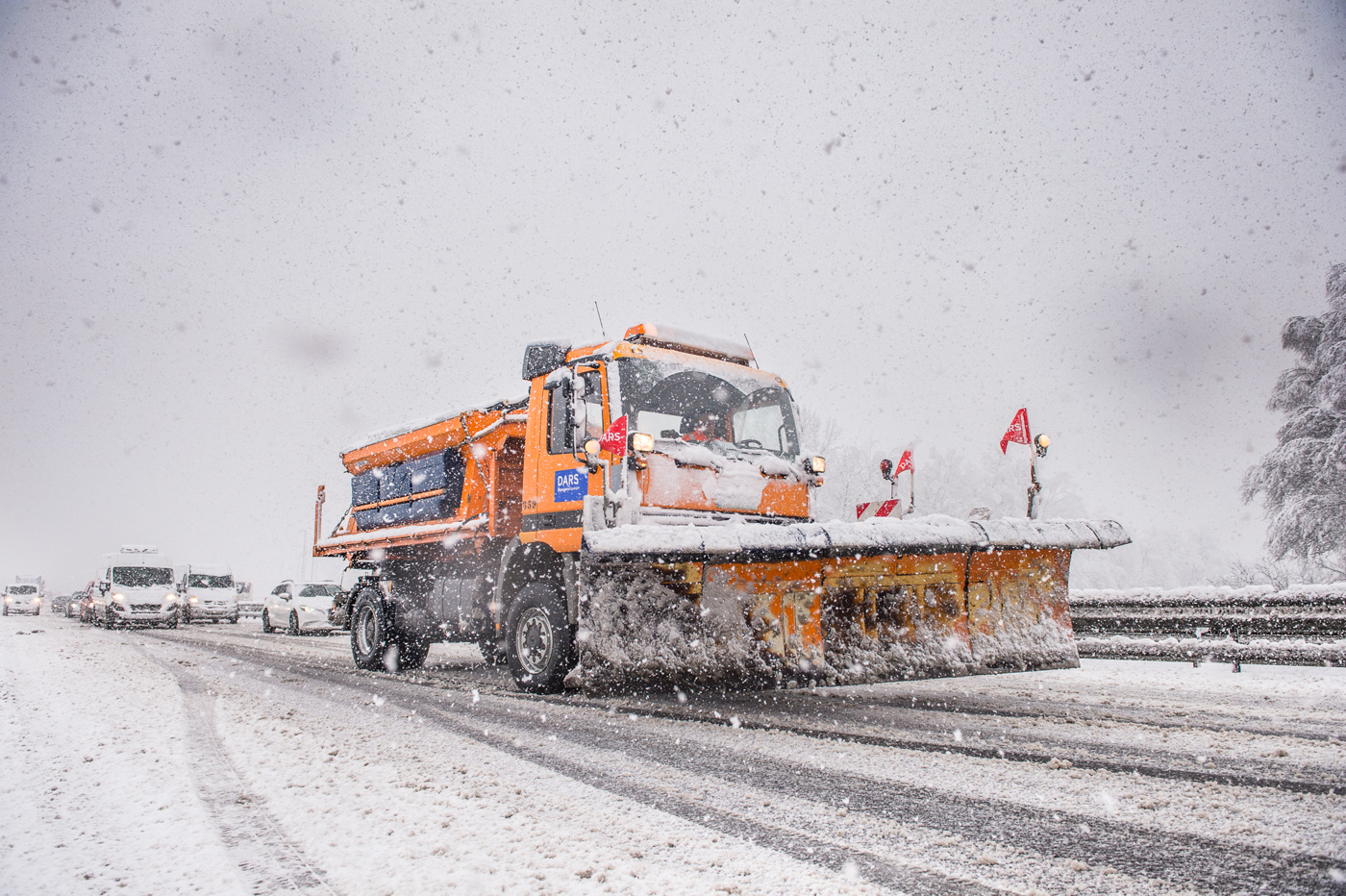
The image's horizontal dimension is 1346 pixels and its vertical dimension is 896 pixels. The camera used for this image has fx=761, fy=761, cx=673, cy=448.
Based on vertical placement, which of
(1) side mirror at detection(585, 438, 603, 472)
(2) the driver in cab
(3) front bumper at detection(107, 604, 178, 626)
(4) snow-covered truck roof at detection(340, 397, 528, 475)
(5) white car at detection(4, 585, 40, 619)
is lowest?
(5) white car at detection(4, 585, 40, 619)

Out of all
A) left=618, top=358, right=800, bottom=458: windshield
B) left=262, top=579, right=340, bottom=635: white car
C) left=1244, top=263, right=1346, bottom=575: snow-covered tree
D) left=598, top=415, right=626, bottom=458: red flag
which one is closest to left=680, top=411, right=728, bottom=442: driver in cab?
left=618, top=358, right=800, bottom=458: windshield

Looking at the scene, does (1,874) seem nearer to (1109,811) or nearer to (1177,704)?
(1109,811)

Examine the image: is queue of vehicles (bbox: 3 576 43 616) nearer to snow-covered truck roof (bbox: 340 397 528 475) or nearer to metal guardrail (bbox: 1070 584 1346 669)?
snow-covered truck roof (bbox: 340 397 528 475)

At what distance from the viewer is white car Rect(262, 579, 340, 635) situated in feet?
64.4

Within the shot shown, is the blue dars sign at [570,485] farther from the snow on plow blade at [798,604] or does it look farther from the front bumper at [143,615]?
the front bumper at [143,615]

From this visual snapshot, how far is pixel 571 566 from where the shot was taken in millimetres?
6215

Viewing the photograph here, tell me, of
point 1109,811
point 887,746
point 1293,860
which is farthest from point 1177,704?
point 1293,860

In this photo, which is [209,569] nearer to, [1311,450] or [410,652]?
[410,652]

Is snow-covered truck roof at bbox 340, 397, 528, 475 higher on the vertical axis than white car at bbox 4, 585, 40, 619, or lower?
higher

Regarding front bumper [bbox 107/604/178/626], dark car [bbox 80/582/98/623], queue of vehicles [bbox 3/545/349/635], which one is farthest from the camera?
dark car [bbox 80/582/98/623]

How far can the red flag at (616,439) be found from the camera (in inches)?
234

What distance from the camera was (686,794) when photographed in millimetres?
3361

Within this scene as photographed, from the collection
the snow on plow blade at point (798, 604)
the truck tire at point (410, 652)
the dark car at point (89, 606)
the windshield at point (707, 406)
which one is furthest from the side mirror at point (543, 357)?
the dark car at point (89, 606)

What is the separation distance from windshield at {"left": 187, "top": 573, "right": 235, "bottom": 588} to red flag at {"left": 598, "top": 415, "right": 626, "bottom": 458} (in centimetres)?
2482
